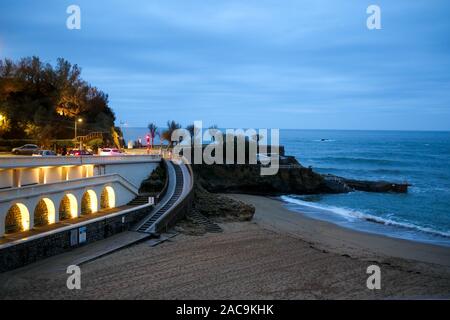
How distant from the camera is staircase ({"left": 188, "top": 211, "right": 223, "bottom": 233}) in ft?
94.6

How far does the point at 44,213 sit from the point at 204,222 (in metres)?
11.4

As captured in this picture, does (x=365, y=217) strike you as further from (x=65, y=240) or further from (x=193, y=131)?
(x=193, y=131)

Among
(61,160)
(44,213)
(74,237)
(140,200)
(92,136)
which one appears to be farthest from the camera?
(92,136)

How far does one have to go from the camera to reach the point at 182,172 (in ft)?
121

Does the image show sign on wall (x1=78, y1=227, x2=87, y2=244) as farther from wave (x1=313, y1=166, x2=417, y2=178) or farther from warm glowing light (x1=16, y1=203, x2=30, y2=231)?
wave (x1=313, y1=166, x2=417, y2=178)

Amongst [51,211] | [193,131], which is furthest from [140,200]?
[193,131]

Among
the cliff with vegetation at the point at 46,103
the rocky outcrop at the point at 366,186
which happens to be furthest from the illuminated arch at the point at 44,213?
the rocky outcrop at the point at 366,186

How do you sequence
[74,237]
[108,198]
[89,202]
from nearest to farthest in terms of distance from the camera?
[74,237] < [89,202] < [108,198]

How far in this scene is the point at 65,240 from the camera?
2119cm

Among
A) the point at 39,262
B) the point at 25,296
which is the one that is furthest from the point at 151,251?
Result: the point at 25,296

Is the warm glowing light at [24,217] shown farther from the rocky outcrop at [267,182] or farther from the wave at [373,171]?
the wave at [373,171]

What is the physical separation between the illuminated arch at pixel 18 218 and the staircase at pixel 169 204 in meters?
6.86

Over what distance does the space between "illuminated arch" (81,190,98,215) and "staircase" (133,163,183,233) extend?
350cm
